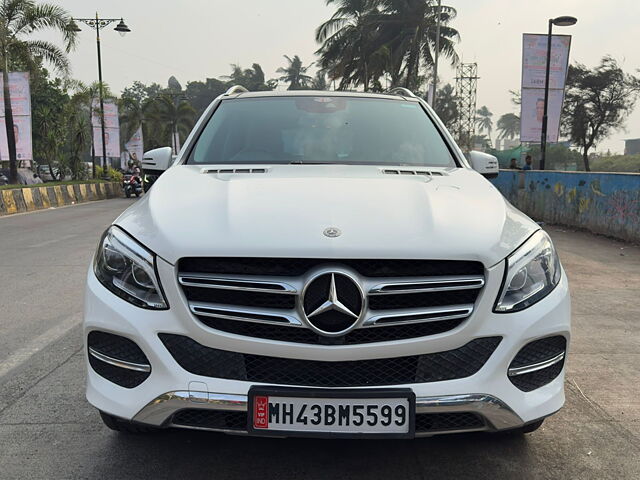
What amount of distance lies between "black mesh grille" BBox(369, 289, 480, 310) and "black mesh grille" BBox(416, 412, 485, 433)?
1.24 ft

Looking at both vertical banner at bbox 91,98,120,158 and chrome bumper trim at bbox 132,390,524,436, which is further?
vertical banner at bbox 91,98,120,158

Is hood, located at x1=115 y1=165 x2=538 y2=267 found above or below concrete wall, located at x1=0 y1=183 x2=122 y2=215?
above

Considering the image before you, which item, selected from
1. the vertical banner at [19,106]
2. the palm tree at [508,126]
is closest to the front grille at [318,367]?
the vertical banner at [19,106]

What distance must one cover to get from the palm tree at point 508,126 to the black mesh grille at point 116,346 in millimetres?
169709

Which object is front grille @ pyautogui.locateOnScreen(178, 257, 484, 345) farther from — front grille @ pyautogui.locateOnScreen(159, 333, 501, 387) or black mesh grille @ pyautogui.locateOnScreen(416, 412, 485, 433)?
black mesh grille @ pyautogui.locateOnScreen(416, 412, 485, 433)

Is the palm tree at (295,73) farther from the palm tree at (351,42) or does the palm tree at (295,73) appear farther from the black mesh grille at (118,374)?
the black mesh grille at (118,374)

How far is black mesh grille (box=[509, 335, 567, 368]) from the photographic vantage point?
2256 millimetres

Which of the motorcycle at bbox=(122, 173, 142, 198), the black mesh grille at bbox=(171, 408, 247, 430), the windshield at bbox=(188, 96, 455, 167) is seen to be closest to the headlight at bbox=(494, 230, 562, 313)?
the black mesh grille at bbox=(171, 408, 247, 430)

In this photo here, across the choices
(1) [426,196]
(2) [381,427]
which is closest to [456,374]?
(2) [381,427]

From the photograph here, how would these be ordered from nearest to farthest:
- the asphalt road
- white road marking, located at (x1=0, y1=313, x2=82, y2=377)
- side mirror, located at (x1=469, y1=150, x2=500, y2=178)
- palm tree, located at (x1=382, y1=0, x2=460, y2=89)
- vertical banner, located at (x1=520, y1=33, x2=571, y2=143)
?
the asphalt road < side mirror, located at (x1=469, y1=150, x2=500, y2=178) < white road marking, located at (x1=0, y1=313, x2=82, y2=377) < vertical banner, located at (x1=520, y1=33, x2=571, y2=143) < palm tree, located at (x1=382, y1=0, x2=460, y2=89)

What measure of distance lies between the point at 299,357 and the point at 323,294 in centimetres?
23

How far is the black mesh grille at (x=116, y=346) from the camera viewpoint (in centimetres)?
224

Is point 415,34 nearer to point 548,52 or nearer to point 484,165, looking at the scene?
point 548,52

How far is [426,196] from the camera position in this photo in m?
2.66
